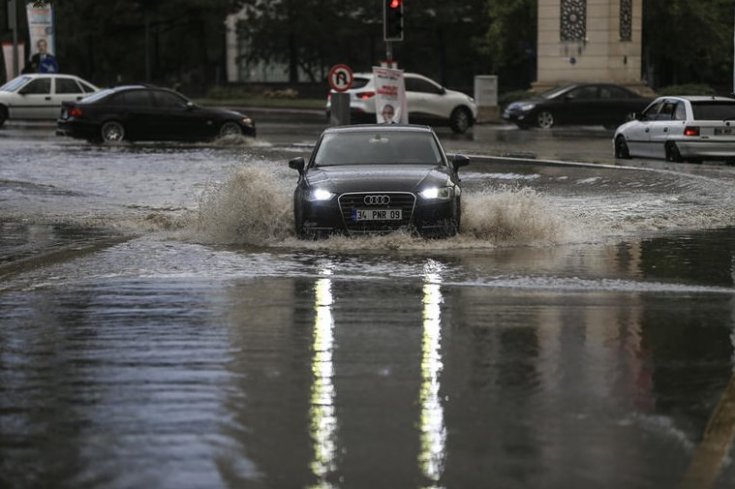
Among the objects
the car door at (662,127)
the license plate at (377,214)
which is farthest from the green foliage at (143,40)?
the license plate at (377,214)

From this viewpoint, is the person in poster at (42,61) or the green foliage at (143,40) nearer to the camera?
the person in poster at (42,61)

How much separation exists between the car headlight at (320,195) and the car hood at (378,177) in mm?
55

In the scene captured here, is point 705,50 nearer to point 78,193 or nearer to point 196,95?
point 196,95

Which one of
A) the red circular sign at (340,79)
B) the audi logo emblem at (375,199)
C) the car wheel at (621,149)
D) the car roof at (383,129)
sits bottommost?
the car wheel at (621,149)

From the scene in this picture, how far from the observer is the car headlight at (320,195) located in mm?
15844

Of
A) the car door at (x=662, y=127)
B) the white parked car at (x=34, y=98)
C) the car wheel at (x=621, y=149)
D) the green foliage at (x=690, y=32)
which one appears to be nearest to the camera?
the car door at (x=662, y=127)

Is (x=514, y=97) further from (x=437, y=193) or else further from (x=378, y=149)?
(x=437, y=193)

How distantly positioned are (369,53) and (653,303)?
211 feet

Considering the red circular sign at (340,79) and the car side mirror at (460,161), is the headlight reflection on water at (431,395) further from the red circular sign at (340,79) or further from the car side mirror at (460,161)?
the red circular sign at (340,79)

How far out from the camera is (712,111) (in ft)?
99.6

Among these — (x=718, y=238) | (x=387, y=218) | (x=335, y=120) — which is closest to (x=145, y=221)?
(x=387, y=218)

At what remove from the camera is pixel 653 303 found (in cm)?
1175

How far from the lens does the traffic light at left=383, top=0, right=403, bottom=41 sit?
2981 cm

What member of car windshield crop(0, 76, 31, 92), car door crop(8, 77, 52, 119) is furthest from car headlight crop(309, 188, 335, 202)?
car windshield crop(0, 76, 31, 92)
